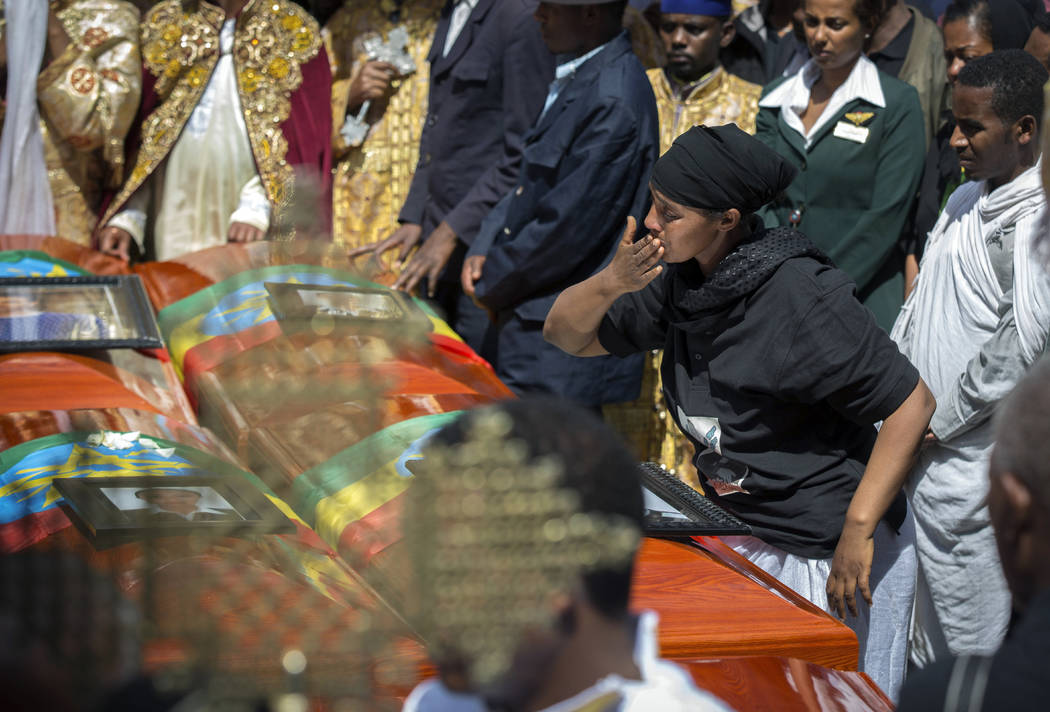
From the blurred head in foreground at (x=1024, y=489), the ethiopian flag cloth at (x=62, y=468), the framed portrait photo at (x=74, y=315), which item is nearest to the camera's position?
the blurred head in foreground at (x=1024, y=489)

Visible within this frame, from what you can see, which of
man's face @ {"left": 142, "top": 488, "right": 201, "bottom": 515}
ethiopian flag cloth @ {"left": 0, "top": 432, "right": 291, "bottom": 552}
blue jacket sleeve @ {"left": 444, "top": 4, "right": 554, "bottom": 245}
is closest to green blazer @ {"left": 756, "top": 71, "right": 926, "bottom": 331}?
blue jacket sleeve @ {"left": 444, "top": 4, "right": 554, "bottom": 245}

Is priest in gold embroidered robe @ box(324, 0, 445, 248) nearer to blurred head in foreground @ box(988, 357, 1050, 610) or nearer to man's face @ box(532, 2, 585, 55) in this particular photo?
man's face @ box(532, 2, 585, 55)

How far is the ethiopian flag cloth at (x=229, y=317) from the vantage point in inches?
114

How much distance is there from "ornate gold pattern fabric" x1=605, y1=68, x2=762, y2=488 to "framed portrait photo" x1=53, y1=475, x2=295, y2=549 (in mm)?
1838

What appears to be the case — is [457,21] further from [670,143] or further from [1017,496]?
[1017,496]

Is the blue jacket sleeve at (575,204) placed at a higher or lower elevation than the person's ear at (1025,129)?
lower

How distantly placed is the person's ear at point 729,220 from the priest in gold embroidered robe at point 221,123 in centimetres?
204

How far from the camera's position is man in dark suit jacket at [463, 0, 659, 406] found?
126 inches

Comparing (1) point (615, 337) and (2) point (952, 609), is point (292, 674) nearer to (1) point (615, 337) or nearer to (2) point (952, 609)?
(1) point (615, 337)

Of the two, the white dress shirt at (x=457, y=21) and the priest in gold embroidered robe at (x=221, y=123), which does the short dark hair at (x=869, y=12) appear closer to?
the white dress shirt at (x=457, y=21)

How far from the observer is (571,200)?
10.5ft

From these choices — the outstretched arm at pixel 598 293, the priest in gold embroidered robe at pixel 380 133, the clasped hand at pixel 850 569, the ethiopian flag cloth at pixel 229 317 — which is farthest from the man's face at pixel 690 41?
the clasped hand at pixel 850 569

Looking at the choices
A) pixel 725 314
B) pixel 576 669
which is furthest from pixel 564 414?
pixel 725 314

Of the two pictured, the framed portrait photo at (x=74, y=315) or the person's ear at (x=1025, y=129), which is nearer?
the person's ear at (x=1025, y=129)
